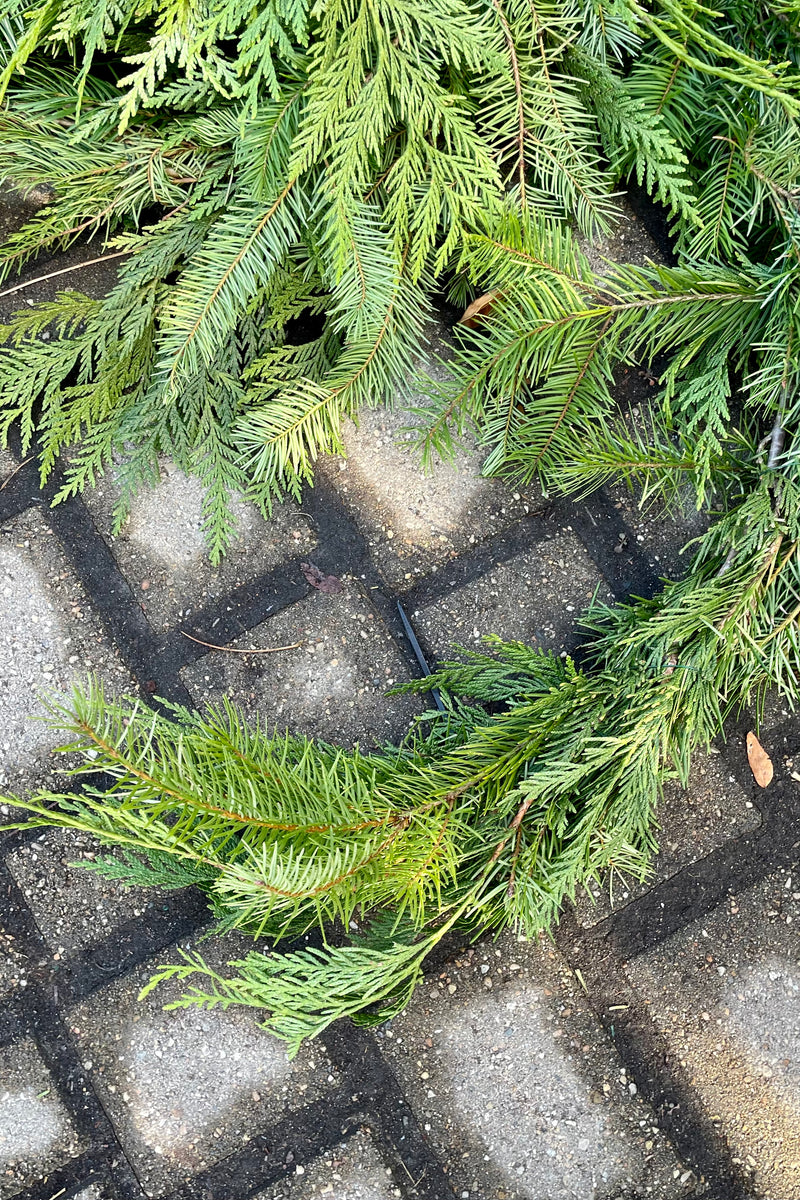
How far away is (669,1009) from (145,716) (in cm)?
121

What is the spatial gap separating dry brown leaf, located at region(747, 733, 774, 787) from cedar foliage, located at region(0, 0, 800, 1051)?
0.11 meters

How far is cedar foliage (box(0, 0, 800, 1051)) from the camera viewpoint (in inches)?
63.2

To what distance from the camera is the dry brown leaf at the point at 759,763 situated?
79.2 inches

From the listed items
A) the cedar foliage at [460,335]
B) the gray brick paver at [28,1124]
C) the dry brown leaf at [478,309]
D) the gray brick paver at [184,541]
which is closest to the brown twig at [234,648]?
the gray brick paver at [184,541]

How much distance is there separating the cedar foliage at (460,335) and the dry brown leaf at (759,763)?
0.11 meters

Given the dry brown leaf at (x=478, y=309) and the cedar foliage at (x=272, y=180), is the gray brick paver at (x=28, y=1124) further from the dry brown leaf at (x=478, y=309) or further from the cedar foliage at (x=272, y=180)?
the dry brown leaf at (x=478, y=309)

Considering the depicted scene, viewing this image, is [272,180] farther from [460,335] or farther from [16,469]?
[16,469]

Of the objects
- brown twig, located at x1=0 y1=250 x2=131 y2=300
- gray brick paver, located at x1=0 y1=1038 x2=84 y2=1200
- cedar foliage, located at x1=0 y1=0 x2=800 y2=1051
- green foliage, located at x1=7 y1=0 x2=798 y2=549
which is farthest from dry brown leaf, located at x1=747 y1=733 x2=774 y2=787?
brown twig, located at x1=0 y1=250 x2=131 y2=300

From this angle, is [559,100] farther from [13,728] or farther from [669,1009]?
[669,1009]

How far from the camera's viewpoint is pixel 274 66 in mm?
1681

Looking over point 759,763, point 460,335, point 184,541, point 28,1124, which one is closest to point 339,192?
point 460,335

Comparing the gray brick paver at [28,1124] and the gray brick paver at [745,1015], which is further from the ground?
the gray brick paver at [28,1124]

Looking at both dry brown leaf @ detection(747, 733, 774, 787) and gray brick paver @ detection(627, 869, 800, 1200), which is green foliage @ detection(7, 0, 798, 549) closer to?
dry brown leaf @ detection(747, 733, 774, 787)

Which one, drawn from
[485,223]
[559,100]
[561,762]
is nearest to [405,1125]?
[561,762]
